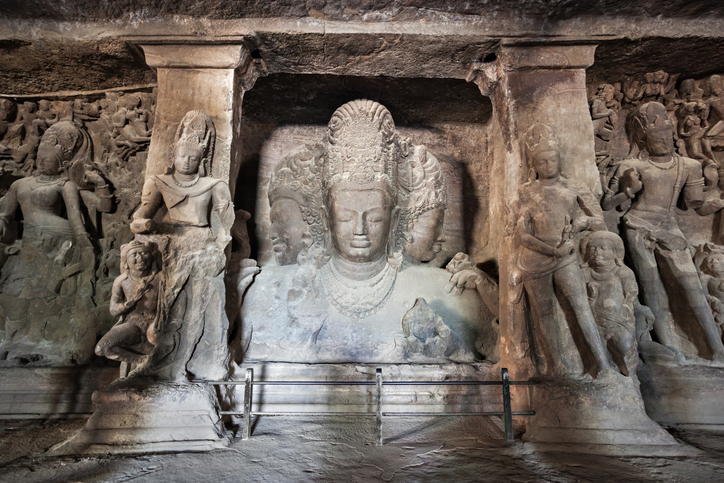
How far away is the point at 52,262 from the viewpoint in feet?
13.7

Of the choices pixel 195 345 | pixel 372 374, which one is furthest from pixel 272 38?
pixel 372 374

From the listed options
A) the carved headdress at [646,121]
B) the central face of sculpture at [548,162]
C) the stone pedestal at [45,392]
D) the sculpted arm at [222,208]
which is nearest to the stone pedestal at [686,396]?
the central face of sculpture at [548,162]

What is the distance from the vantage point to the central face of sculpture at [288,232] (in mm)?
4402

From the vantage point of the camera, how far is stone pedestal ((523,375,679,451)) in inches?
105

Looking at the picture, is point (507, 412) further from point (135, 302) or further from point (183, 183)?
point (183, 183)

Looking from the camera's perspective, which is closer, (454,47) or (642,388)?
(642,388)

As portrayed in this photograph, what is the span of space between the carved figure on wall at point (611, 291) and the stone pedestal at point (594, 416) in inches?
9.8

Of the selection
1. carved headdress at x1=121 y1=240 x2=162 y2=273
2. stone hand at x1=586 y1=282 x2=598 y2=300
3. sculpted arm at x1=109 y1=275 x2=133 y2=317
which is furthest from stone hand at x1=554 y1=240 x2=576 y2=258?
sculpted arm at x1=109 y1=275 x2=133 y2=317

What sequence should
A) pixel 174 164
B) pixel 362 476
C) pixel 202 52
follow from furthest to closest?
pixel 202 52 < pixel 174 164 < pixel 362 476

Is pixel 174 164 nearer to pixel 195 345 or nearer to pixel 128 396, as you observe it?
pixel 195 345

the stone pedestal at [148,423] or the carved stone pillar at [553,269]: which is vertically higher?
the carved stone pillar at [553,269]

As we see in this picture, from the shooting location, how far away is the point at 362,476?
233cm

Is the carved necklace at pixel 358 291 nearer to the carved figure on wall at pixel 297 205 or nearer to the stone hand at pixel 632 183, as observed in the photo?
the carved figure on wall at pixel 297 205

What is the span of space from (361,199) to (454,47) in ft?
5.10
